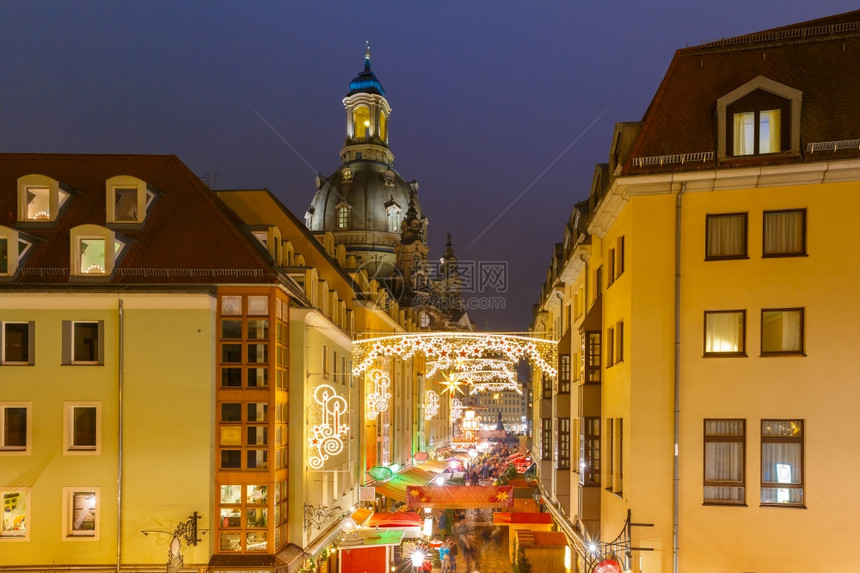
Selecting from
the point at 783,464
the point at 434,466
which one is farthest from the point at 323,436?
the point at 434,466

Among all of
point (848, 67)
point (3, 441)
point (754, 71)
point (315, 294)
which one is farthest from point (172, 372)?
point (848, 67)

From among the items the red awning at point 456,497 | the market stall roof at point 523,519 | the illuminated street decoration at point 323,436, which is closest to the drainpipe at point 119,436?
the illuminated street decoration at point 323,436

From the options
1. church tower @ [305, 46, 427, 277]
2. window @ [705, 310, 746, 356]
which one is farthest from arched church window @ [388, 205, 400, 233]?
window @ [705, 310, 746, 356]

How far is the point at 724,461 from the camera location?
1722 cm

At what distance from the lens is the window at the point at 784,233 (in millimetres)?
16938

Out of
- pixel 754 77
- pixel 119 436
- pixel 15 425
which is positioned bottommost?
pixel 119 436

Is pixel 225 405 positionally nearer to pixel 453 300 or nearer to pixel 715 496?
pixel 715 496

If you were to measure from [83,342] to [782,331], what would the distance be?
59.3 feet

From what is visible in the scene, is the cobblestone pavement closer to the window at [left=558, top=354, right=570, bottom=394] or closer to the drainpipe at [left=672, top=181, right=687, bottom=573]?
the window at [left=558, top=354, right=570, bottom=394]

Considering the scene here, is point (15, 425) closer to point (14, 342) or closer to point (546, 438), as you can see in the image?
point (14, 342)

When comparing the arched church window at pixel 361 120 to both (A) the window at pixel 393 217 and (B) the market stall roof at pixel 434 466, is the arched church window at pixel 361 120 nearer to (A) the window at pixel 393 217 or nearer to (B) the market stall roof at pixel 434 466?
(A) the window at pixel 393 217

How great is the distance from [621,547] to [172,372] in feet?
41.6

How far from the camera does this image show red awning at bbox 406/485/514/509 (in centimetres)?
3675

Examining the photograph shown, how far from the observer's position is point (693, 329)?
57.4 ft
